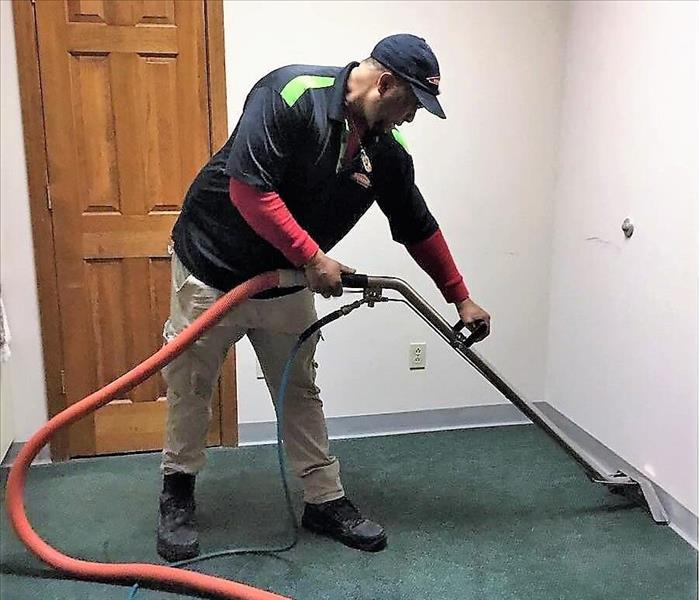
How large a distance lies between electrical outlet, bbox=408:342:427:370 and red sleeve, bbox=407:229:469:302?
2.58 ft

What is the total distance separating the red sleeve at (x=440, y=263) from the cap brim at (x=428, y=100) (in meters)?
0.50

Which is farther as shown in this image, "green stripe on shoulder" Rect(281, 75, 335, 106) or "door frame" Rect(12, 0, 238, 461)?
"door frame" Rect(12, 0, 238, 461)

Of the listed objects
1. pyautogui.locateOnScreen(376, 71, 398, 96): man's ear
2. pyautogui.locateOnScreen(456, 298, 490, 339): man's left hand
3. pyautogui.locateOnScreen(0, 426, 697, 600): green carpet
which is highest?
pyautogui.locateOnScreen(376, 71, 398, 96): man's ear

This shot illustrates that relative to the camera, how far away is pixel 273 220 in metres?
1.77

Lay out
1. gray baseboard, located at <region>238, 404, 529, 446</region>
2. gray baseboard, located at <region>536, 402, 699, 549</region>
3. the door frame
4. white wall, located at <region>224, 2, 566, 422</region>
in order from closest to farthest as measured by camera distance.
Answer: gray baseboard, located at <region>536, 402, 699, 549</region>
the door frame
white wall, located at <region>224, 2, 566, 422</region>
gray baseboard, located at <region>238, 404, 529, 446</region>

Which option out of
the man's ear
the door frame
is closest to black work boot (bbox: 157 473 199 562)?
the door frame

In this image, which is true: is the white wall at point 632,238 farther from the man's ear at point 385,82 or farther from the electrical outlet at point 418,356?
the man's ear at point 385,82

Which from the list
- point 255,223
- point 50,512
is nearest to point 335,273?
point 255,223

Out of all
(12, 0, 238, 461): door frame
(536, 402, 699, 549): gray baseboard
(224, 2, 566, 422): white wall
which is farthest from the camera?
(224, 2, 566, 422): white wall

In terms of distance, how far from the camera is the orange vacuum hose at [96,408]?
1872 millimetres

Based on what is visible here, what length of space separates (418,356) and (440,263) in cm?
86

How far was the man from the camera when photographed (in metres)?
1.78

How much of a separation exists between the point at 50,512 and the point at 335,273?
1.24 m

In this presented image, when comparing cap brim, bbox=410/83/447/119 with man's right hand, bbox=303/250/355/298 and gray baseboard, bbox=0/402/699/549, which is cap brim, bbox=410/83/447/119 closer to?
man's right hand, bbox=303/250/355/298
